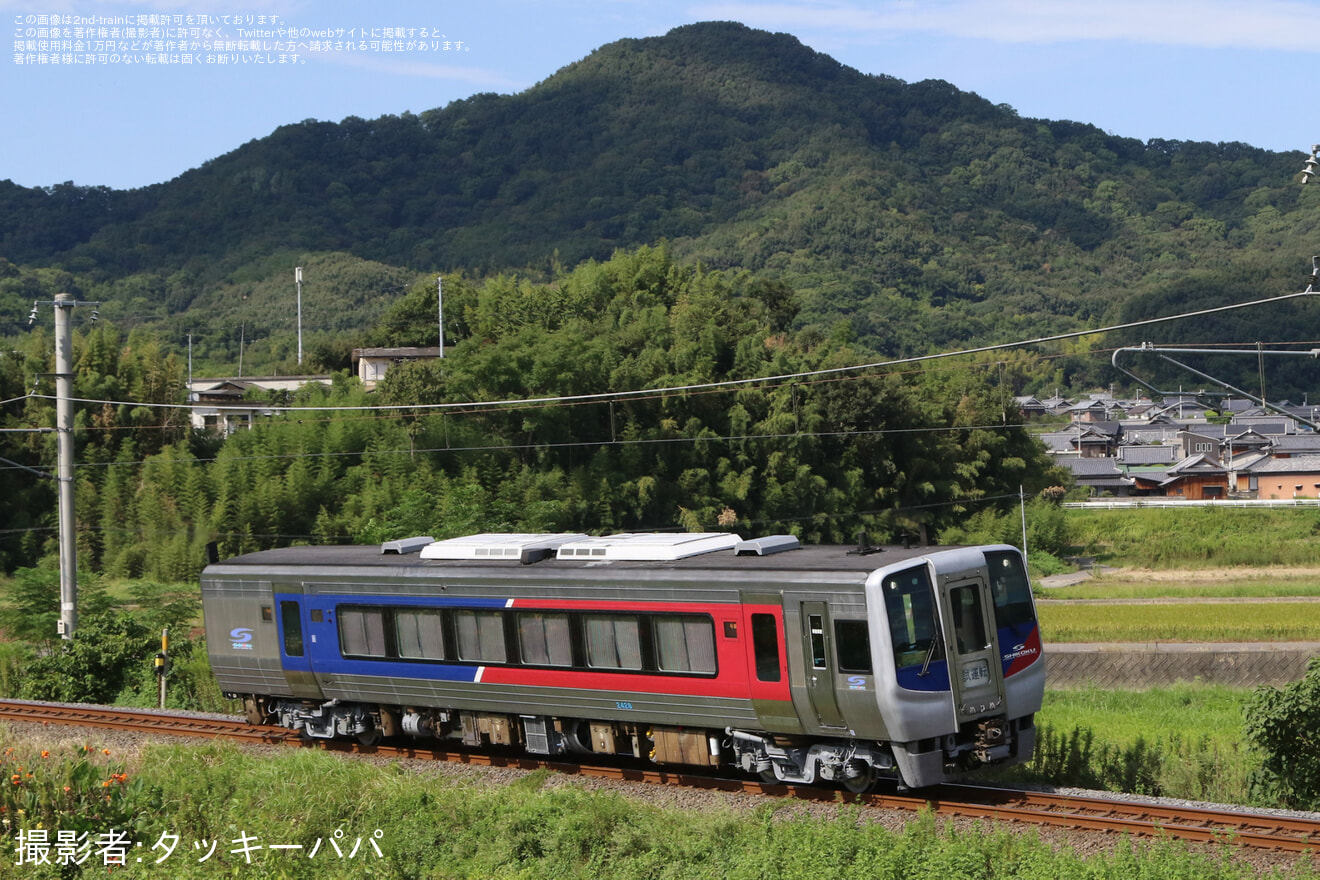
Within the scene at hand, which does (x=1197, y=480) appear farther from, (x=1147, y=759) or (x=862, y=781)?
(x=862, y=781)

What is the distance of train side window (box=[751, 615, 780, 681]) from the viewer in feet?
39.8

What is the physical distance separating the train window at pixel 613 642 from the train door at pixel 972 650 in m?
3.16

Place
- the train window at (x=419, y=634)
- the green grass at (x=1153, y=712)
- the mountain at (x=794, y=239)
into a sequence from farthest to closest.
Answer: the mountain at (x=794, y=239), the green grass at (x=1153, y=712), the train window at (x=419, y=634)

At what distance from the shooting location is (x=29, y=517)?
142 feet

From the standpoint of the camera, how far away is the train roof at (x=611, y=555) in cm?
1241

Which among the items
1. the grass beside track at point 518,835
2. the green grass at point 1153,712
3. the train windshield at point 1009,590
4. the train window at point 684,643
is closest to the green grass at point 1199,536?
the green grass at point 1153,712

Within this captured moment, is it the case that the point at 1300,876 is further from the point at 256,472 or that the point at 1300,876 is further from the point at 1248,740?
the point at 256,472

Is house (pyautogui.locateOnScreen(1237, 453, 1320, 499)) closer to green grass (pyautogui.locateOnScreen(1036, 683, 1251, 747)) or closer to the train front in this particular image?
green grass (pyautogui.locateOnScreen(1036, 683, 1251, 747))

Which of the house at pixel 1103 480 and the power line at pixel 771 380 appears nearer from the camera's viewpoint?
the power line at pixel 771 380

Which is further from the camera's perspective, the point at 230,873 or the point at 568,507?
the point at 568,507

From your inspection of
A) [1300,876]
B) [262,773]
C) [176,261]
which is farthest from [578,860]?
[176,261]

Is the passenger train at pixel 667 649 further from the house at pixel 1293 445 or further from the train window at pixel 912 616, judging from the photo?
the house at pixel 1293 445

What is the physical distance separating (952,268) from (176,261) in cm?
9002

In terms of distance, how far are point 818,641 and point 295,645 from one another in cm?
727
